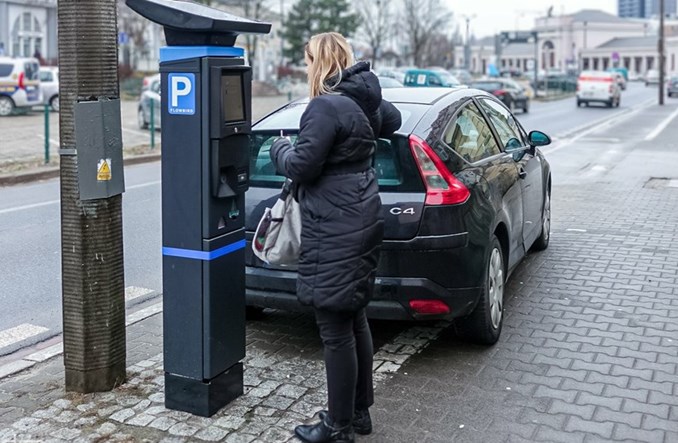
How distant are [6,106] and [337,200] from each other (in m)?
27.3

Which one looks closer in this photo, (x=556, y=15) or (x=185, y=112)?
(x=185, y=112)

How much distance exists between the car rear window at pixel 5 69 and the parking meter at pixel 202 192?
26130 millimetres

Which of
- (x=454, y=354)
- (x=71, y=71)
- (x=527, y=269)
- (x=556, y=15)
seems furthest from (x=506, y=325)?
(x=556, y=15)

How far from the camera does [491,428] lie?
14.0 ft

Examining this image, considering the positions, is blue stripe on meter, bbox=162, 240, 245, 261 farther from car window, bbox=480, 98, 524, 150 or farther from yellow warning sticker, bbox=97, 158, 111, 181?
car window, bbox=480, 98, 524, 150

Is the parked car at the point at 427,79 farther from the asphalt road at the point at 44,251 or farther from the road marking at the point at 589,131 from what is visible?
the asphalt road at the point at 44,251

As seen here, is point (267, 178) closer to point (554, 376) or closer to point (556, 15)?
point (554, 376)

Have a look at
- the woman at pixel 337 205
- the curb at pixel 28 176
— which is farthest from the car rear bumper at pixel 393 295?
the curb at pixel 28 176

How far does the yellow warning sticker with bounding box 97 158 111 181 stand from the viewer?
451 cm

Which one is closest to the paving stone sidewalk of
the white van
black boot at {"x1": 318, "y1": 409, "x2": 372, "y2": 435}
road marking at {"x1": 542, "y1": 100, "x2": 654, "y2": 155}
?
black boot at {"x1": 318, "y1": 409, "x2": 372, "y2": 435}

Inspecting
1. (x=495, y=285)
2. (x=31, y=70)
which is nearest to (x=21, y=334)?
(x=495, y=285)

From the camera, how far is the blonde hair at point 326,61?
3908 millimetres

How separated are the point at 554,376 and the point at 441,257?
0.95m

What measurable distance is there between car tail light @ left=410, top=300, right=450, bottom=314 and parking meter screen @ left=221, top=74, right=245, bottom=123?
5.02ft
